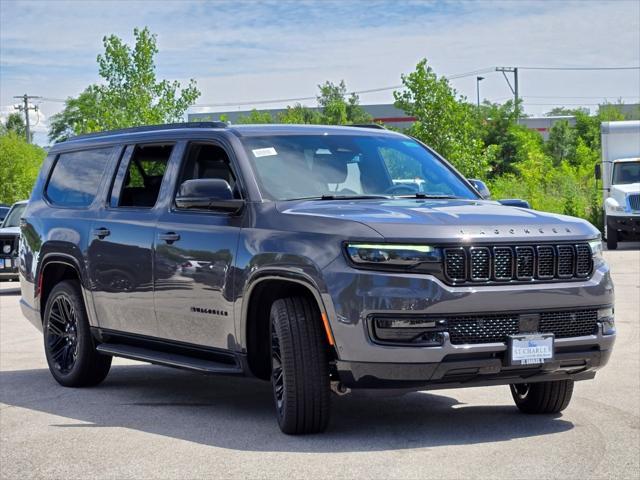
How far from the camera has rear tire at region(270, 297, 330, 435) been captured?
691cm

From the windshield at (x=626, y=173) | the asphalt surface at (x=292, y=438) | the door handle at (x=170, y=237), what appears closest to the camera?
the asphalt surface at (x=292, y=438)

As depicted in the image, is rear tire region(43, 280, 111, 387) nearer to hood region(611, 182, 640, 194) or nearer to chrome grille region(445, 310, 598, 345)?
chrome grille region(445, 310, 598, 345)

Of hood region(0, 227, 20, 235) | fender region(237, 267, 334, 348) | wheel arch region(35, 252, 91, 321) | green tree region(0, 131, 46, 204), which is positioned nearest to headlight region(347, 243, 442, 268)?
fender region(237, 267, 334, 348)

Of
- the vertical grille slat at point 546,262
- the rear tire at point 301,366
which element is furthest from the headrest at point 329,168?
the vertical grille slat at point 546,262

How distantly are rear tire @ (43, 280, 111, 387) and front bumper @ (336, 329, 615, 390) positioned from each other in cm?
319

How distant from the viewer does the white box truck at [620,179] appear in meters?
31.7

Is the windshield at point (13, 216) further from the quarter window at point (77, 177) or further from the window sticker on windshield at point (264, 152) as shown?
the window sticker on windshield at point (264, 152)

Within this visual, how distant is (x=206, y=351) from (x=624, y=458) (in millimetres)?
2840

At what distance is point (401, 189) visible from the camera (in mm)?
8148

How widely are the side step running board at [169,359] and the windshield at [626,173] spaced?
84.5 feet

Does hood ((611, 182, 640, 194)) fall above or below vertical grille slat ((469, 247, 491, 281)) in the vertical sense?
below

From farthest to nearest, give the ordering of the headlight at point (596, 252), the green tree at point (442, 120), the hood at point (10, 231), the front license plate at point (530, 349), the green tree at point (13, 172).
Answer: the green tree at point (13, 172), the green tree at point (442, 120), the hood at point (10, 231), the headlight at point (596, 252), the front license plate at point (530, 349)

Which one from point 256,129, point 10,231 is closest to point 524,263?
point 256,129

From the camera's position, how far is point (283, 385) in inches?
277
